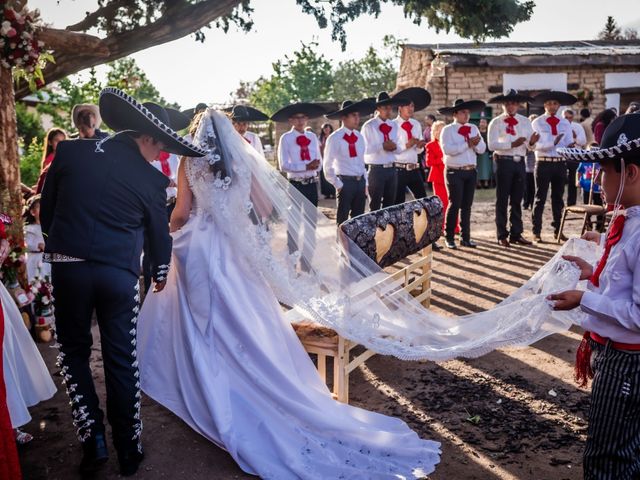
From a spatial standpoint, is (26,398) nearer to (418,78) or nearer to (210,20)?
(210,20)

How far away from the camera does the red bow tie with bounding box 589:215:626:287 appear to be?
2.45m

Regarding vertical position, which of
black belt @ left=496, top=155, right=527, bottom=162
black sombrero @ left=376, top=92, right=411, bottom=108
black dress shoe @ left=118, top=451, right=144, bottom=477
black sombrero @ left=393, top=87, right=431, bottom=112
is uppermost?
black sombrero @ left=393, top=87, right=431, bottom=112

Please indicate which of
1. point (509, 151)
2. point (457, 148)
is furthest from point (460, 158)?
point (509, 151)

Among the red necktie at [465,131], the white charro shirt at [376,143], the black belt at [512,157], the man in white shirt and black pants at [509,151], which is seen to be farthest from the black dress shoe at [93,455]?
the black belt at [512,157]

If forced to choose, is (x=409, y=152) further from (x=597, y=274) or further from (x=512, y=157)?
(x=597, y=274)

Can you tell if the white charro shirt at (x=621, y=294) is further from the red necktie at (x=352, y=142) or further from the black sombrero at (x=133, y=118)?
the red necktie at (x=352, y=142)

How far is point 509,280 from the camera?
7.74 metres

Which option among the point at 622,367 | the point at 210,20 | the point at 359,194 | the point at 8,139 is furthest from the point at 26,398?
the point at 359,194

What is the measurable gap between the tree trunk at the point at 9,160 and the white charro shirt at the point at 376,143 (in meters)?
5.05

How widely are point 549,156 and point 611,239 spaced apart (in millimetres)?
7674

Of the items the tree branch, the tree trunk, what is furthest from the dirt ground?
the tree branch

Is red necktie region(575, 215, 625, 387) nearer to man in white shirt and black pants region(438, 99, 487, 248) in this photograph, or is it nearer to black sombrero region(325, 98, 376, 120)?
black sombrero region(325, 98, 376, 120)

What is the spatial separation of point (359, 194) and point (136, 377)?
6.18 metres

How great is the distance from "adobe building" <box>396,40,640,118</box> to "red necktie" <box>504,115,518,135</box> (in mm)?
9148
